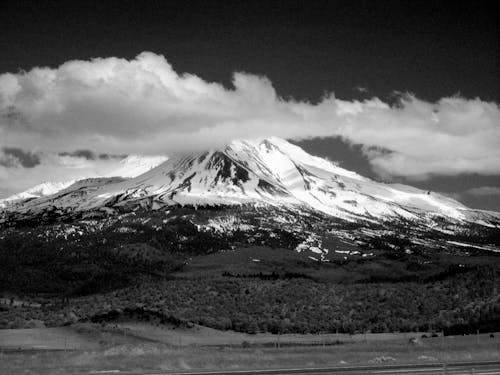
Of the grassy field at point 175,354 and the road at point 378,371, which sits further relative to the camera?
the grassy field at point 175,354

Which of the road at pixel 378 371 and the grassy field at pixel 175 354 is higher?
the road at pixel 378 371

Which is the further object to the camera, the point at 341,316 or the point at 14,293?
the point at 14,293

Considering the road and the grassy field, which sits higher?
the road

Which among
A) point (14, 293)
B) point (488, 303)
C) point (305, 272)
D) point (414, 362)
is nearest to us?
point (414, 362)

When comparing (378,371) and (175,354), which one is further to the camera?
(175,354)

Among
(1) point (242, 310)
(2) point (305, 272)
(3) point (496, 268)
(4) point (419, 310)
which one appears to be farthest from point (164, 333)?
(2) point (305, 272)

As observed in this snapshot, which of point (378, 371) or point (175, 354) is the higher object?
point (378, 371)

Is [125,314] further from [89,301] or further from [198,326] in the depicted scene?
[89,301]

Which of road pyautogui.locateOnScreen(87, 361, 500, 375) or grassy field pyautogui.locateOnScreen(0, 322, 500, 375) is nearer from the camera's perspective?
road pyautogui.locateOnScreen(87, 361, 500, 375)

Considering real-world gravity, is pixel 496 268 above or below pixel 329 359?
above

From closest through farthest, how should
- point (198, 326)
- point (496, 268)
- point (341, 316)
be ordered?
point (198, 326) < point (341, 316) < point (496, 268)
